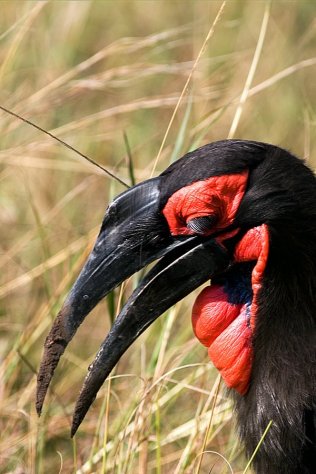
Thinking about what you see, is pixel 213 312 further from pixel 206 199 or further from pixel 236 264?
pixel 206 199

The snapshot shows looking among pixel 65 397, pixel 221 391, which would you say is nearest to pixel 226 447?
pixel 221 391

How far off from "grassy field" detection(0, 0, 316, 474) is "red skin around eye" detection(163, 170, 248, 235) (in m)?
0.59

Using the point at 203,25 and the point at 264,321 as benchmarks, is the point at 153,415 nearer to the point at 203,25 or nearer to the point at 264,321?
the point at 264,321

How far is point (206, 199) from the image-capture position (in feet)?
12.4

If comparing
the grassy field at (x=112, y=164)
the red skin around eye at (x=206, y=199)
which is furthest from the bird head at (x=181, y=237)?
the grassy field at (x=112, y=164)

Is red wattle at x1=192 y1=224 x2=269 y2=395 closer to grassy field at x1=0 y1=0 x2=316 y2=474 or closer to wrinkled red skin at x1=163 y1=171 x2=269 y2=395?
wrinkled red skin at x1=163 y1=171 x2=269 y2=395

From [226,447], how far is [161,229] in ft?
3.95

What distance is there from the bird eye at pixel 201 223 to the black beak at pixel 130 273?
0.05m

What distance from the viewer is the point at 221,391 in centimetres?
465

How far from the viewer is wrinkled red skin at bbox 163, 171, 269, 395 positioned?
378 cm

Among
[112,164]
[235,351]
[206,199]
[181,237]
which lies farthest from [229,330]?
[112,164]

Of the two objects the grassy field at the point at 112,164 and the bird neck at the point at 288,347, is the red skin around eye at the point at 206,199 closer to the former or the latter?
the bird neck at the point at 288,347

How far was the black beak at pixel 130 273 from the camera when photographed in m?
3.79

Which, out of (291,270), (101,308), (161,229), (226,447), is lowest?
(226,447)
